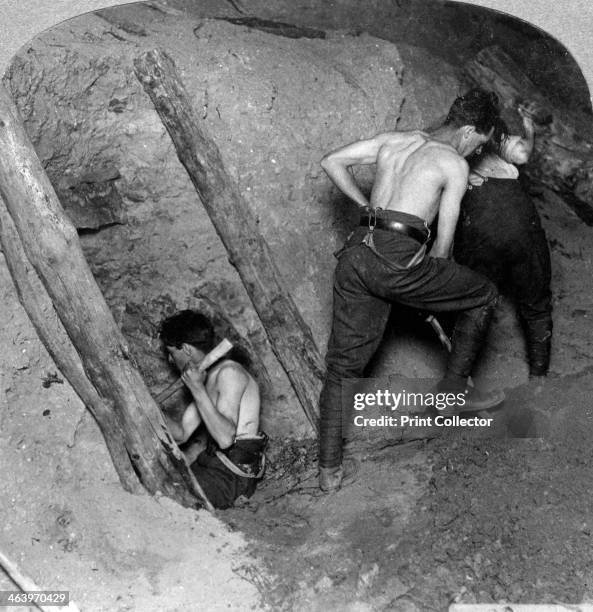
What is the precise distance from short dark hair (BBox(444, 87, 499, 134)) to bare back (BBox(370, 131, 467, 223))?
151 mm

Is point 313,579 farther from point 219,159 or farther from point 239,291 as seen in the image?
point 219,159

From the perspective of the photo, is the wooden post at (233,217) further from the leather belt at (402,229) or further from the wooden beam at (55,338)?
the wooden beam at (55,338)

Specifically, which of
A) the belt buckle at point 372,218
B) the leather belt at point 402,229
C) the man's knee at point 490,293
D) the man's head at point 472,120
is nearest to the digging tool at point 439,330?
the man's knee at point 490,293

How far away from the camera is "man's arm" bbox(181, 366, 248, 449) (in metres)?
4.75

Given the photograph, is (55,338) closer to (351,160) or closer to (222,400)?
(222,400)

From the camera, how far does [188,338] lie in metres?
4.88

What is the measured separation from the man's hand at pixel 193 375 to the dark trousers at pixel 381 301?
0.67m

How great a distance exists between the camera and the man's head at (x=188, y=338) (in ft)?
16.0

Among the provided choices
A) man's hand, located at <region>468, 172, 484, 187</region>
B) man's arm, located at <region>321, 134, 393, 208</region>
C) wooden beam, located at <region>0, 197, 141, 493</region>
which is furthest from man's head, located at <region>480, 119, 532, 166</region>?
wooden beam, located at <region>0, 197, 141, 493</region>

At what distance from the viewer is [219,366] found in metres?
4.86

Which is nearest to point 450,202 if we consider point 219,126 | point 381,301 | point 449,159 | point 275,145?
point 449,159

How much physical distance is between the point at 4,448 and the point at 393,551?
171cm

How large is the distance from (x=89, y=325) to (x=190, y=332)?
68 centimetres

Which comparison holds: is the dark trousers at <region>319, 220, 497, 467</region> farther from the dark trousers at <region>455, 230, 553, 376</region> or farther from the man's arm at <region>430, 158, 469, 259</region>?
the dark trousers at <region>455, 230, 553, 376</region>
